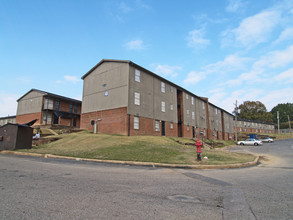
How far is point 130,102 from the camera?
982 inches

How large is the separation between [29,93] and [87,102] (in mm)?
21034

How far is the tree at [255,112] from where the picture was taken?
95.8 meters

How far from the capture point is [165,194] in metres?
4.84

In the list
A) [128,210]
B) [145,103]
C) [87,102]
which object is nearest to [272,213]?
[128,210]

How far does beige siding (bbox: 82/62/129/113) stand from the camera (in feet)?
84.2

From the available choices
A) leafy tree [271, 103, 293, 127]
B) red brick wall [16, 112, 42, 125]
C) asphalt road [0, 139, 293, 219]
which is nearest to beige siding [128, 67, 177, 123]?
asphalt road [0, 139, 293, 219]

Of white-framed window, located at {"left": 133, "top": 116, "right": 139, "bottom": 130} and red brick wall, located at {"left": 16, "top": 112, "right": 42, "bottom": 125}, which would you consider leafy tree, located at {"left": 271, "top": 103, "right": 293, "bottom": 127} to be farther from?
red brick wall, located at {"left": 16, "top": 112, "right": 42, "bottom": 125}

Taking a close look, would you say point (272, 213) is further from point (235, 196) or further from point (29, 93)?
point (29, 93)

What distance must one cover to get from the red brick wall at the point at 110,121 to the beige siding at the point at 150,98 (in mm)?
1343

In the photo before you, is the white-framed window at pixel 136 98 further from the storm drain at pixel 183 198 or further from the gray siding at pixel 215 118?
the gray siding at pixel 215 118

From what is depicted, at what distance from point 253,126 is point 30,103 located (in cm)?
8602

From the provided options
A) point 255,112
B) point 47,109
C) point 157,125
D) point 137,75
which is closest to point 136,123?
point 157,125

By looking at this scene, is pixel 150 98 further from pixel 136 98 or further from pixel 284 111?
pixel 284 111

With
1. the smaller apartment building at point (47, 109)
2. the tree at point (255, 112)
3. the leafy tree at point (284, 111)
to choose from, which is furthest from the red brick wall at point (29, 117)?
the leafy tree at point (284, 111)
